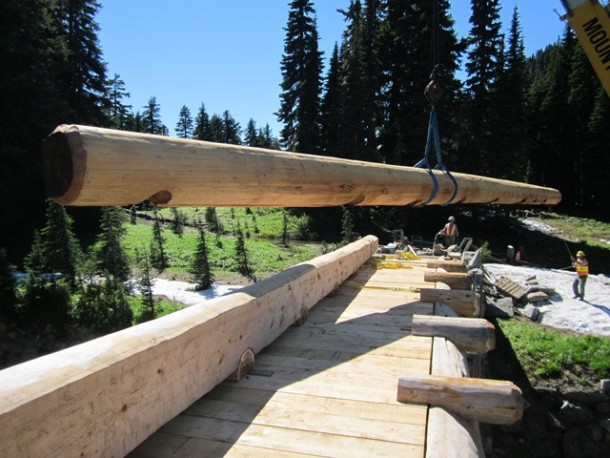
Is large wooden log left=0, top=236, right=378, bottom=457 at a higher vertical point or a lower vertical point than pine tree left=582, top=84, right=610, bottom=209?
lower

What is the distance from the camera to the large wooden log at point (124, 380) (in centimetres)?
145

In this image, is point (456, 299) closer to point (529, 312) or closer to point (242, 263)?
point (529, 312)

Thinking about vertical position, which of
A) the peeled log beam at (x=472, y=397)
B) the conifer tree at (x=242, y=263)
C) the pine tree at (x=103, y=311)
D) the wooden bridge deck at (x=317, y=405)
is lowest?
the pine tree at (x=103, y=311)

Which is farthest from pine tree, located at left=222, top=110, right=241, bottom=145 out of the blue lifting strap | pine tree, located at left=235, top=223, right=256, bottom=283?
the blue lifting strap

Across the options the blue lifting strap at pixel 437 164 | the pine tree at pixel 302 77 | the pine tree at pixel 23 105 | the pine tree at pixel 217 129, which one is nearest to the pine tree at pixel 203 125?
the pine tree at pixel 217 129

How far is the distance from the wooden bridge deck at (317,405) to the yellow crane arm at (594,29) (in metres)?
10.3

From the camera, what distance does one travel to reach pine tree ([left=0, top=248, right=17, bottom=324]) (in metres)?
11.8

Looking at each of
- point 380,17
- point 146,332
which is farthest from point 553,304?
point 380,17

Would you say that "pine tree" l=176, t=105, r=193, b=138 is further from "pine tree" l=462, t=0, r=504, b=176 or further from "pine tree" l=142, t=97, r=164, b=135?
"pine tree" l=462, t=0, r=504, b=176

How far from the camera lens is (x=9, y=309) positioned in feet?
39.0

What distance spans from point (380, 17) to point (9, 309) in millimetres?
38344

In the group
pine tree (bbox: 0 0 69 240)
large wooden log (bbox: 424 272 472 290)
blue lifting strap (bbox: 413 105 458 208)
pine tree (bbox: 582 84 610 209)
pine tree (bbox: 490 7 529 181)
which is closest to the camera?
blue lifting strap (bbox: 413 105 458 208)

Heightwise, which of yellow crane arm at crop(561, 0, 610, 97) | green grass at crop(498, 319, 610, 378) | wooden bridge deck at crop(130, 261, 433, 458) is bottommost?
green grass at crop(498, 319, 610, 378)

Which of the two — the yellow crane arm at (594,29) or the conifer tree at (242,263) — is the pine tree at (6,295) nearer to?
the conifer tree at (242,263)
